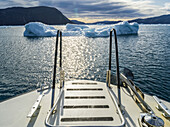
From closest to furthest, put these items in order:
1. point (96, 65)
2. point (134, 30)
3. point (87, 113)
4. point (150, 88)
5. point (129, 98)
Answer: point (87, 113) → point (129, 98) → point (150, 88) → point (96, 65) → point (134, 30)

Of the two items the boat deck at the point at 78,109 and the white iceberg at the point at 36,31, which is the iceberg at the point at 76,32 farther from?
the boat deck at the point at 78,109

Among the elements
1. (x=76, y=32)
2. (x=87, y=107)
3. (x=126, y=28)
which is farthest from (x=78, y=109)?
(x=76, y=32)

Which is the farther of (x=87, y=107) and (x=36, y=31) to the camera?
(x=36, y=31)

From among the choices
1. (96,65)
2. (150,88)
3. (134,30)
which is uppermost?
(134,30)

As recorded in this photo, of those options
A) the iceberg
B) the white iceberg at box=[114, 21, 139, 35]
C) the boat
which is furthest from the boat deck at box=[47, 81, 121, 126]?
the white iceberg at box=[114, 21, 139, 35]

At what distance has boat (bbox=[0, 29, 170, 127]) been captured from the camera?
2872mm

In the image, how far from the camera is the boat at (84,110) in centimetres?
287

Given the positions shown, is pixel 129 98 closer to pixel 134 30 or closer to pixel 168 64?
pixel 168 64

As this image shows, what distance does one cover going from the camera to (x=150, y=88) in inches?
432

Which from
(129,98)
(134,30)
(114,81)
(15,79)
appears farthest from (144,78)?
(134,30)

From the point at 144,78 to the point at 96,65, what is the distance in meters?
6.64

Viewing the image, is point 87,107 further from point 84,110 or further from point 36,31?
point 36,31

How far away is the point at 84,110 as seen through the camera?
3396 millimetres

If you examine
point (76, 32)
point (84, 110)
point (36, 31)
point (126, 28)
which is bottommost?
point (84, 110)
